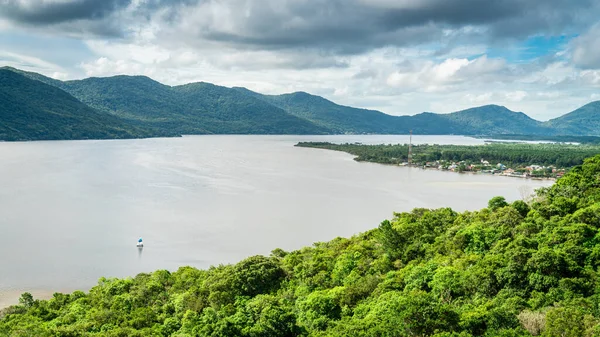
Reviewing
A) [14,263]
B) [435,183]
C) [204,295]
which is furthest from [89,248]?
[435,183]

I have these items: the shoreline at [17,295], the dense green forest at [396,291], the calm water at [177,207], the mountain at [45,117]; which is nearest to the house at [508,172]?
the calm water at [177,207]

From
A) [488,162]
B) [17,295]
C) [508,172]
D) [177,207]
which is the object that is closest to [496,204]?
[17,295]

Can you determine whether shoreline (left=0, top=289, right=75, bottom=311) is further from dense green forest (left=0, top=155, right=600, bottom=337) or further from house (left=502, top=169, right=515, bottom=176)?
house (left=502, top=169, right=515, bottom=176)

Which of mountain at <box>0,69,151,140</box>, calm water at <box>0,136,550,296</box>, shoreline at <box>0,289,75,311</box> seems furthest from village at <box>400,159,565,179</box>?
mountain at <box>0,69,151,140</box>

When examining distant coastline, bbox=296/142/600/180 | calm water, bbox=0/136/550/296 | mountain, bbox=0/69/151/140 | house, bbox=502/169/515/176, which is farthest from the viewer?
mountain, bbox=0/69/151/140

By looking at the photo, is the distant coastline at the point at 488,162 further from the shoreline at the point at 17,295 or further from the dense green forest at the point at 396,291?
the shoreline at the point at 17,295

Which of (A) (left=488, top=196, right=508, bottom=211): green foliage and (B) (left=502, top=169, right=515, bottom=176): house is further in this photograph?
(B) (left=502, top=169, right=515, bottom=176): house
